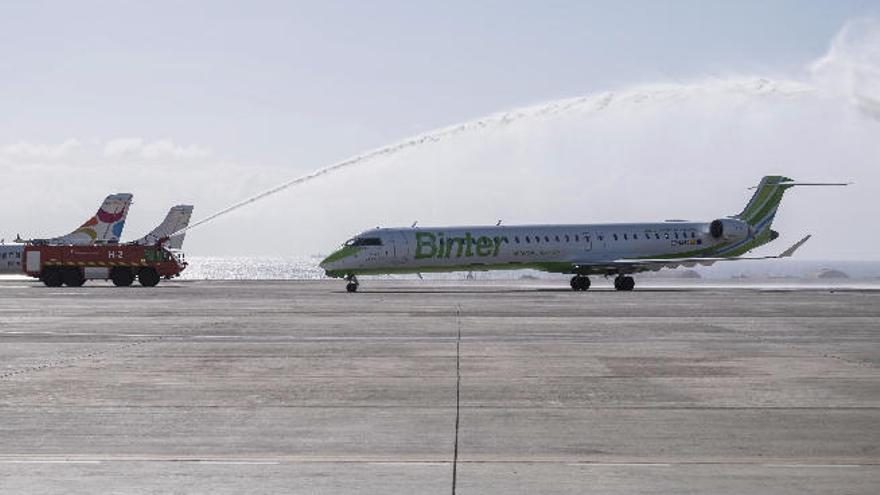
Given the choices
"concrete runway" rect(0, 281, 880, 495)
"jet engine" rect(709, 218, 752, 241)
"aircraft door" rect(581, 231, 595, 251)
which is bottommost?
"concrete runway" rect(0, 281, 880, 495)

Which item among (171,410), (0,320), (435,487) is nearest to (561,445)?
(435,487)

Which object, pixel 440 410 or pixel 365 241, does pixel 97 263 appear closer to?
pixel 365 241

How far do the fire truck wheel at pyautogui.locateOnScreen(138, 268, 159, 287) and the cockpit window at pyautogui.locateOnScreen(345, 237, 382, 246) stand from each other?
61.4 ft

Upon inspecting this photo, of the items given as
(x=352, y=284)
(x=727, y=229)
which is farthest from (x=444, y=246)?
(x=727, y=229)

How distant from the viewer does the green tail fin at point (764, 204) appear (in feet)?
208

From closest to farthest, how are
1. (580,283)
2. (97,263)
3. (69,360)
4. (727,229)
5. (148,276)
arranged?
(69,360) → (580,283) → (727,229) → (97,263) → (148,276)

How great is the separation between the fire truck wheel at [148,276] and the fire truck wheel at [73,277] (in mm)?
3681

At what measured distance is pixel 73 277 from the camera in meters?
69.2

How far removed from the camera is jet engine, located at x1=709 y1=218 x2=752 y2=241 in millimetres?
61156

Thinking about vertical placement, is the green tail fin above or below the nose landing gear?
above

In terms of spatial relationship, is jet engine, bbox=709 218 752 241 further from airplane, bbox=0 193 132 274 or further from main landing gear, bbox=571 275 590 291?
airplane, bbox=0 193 132 274

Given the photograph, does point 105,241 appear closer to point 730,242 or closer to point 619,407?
point 730,242

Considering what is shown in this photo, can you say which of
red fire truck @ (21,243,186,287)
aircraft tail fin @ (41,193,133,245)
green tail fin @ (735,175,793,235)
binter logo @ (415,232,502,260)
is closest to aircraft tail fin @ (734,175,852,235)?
green tail fin @ (735,175,793,235)

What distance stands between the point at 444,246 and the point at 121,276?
24.1 m
